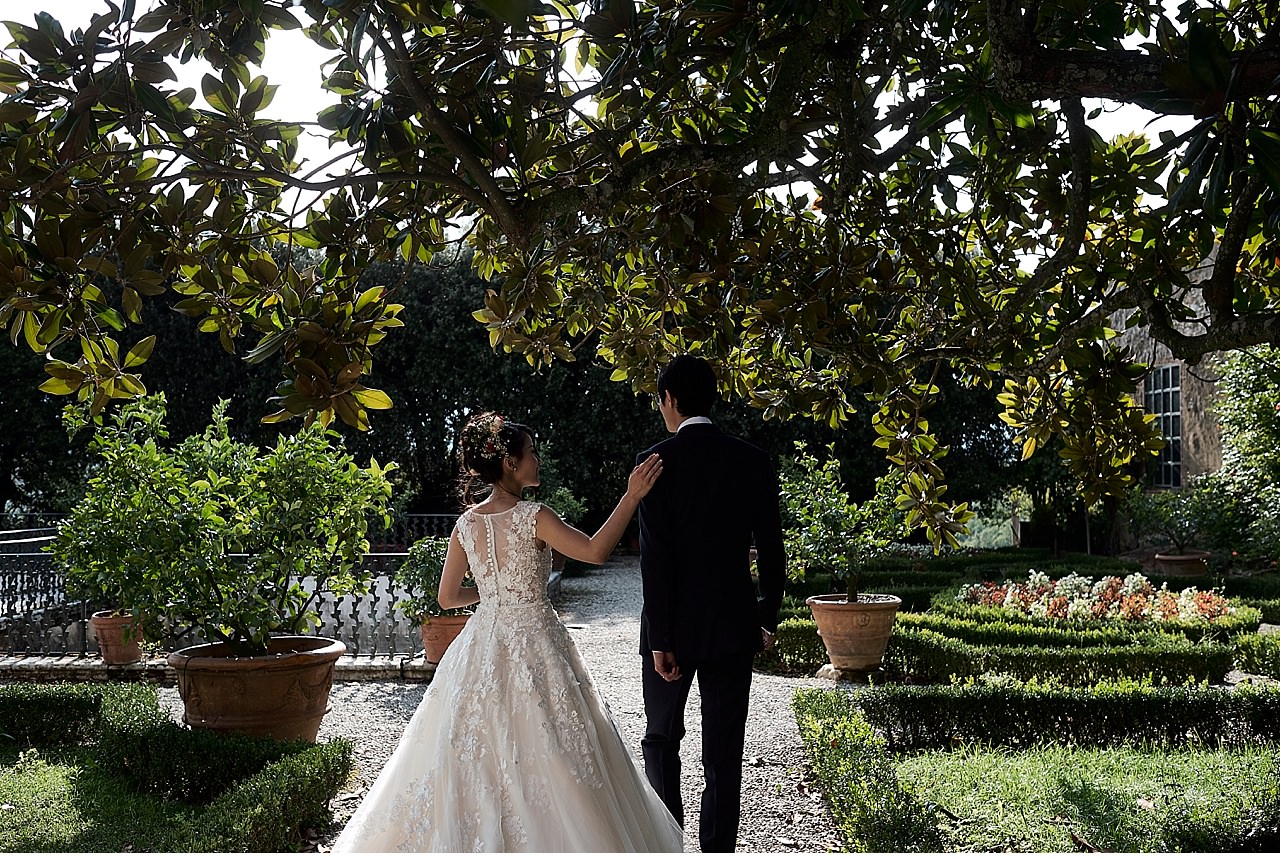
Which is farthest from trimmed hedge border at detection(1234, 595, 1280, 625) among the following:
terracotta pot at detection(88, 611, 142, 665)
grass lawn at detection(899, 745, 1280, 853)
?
terracotta pot at detection(88, 611, 142, 665)

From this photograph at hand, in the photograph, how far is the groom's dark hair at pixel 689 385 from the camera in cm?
320

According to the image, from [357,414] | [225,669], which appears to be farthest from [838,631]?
[357,414]

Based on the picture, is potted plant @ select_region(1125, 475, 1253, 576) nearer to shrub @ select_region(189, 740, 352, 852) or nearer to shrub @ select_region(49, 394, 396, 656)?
shrub @ select_region(49, 394, 396, 656)

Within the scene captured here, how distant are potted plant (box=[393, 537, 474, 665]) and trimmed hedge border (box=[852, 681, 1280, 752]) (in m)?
3.55

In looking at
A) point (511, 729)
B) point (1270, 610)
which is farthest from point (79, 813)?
point (1270, 610)

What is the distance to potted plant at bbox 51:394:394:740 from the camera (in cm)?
524

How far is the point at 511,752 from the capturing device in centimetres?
328

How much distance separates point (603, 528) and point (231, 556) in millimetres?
3293

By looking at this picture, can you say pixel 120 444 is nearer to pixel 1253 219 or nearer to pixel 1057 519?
pixel 1253 219

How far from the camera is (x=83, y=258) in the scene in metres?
2.09

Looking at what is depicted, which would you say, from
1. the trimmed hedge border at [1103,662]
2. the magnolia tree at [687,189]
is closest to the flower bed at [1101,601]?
the trimmed hedge border at [1103,662]

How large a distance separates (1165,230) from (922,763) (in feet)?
9.52

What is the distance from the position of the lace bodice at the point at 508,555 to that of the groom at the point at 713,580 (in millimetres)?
606

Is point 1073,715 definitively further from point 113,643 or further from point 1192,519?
point 1192,519
